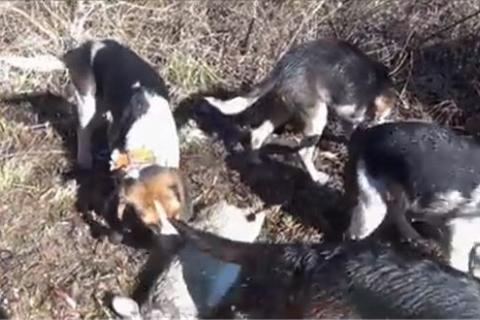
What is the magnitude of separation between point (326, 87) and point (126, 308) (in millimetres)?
1745

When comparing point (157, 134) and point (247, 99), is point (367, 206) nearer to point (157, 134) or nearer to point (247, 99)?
point (157, 134)

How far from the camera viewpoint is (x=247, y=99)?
26.2ft

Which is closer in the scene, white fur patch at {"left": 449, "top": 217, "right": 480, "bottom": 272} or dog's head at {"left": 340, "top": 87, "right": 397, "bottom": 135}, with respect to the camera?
white fur patch at {"left": 449, "top": 217, "right": 480, "bottom": 272}

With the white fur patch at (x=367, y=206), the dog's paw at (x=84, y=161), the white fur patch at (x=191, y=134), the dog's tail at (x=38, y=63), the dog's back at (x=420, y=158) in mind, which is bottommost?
the dog's paw at (x=84, y=161)

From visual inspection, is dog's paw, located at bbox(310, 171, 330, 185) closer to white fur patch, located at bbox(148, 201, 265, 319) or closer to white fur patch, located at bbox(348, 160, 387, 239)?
white fur patch, located at bbox(148, 201, 265, 319)

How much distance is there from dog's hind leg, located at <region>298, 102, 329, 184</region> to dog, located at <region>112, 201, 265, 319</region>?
69cm

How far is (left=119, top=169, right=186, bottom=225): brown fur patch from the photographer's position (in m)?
6.84

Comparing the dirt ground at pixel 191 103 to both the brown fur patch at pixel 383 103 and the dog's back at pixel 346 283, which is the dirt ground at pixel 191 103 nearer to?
the brown fur patch at pixel 383 103

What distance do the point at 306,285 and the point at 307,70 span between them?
2.60 meters

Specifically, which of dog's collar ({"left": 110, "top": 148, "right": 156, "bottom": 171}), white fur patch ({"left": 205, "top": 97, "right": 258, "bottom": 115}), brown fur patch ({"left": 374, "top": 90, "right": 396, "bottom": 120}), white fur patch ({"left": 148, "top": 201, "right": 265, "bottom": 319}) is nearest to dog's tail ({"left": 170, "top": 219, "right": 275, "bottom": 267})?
white fur patch ({"left": 148, "top": 201, "right": 265, "bottom": 319})

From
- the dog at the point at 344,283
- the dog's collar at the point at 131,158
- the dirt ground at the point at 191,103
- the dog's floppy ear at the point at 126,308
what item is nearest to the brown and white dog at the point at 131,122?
the dog's collar at the point at 131,158

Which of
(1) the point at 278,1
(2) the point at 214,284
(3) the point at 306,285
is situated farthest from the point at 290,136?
(3) the point at 306,285

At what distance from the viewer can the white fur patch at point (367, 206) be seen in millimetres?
6887

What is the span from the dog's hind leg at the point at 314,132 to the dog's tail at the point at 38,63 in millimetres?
1696
